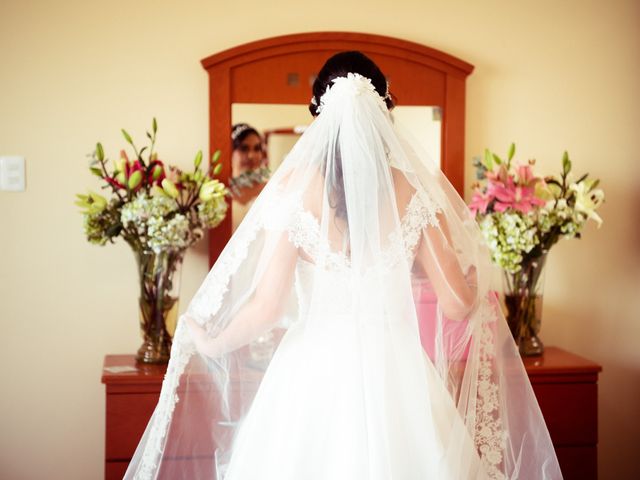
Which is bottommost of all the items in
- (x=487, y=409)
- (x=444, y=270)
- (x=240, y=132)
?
(x=487, y=409)

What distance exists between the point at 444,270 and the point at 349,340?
0.97 feet

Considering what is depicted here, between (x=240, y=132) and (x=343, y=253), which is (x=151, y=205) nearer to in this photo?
(x=240, y=132)

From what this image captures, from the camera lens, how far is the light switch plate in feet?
9.22

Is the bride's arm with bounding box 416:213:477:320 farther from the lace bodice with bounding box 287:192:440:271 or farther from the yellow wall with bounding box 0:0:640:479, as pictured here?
the yellow wall with bounding box 0:0:640:479

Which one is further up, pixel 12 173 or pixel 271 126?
pixel 271 126

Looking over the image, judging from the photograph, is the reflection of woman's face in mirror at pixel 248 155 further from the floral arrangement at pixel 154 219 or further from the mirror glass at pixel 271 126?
the floral arrangement at pixel 154 219

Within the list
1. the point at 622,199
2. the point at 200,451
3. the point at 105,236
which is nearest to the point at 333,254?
the point at 200,451

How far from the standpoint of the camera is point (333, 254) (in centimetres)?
187

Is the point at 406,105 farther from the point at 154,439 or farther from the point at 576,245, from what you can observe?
the point at 154,439

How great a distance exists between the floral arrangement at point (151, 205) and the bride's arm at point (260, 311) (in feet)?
2.21

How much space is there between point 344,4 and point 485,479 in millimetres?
1837

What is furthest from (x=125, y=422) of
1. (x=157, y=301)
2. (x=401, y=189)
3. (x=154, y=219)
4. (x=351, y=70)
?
(x=351, y=70)

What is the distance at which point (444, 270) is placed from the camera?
6.34 feet

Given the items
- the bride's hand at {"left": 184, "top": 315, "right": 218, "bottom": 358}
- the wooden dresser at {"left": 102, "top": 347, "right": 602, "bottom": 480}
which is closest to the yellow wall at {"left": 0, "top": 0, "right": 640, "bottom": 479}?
the wooden dresser at {"left": 102, "top": 347, "right": 602, "bottom": 480}
